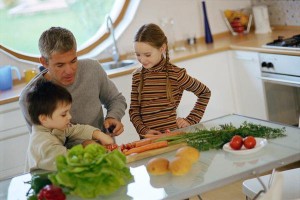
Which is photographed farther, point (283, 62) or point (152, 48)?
point (283, 62)

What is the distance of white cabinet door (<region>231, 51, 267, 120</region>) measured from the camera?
4.34m

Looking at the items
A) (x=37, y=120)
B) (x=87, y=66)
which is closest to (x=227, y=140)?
(x=37, y=120)

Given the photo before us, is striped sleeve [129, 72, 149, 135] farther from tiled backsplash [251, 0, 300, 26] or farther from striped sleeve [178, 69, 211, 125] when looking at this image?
tiled backsplash [251, 0, 300, 26]

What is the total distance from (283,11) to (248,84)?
0.84m

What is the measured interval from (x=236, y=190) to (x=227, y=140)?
162 centimetres

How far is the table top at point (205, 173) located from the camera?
6.27ft

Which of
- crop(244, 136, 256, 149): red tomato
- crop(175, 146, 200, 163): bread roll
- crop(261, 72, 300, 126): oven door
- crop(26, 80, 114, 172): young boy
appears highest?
crop(26, 80, 114, 172): young boy

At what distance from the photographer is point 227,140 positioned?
2285mm

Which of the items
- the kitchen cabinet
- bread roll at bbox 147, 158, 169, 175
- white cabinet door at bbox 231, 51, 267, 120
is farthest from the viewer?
white cabinet door at bbox 231, 51, 267, 120

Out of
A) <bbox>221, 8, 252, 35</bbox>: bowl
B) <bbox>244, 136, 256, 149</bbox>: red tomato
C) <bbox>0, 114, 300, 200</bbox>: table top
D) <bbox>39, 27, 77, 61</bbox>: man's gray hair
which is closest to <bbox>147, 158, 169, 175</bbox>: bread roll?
<bbox>0, 114, 300, 200</bbox>: table top

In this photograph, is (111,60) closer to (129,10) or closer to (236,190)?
(129,10)

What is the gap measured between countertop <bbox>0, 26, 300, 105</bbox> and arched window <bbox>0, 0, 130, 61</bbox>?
1.54 feet

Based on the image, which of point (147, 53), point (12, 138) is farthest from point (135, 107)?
point (12, 138)

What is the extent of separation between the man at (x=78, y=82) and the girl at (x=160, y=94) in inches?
4.4
